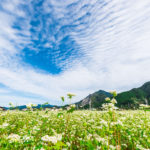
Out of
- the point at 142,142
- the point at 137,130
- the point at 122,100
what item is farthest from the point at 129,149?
the point at 122,100

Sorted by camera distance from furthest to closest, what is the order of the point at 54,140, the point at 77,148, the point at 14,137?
the point at 77,148, the point at 14,137, the point at 54,140

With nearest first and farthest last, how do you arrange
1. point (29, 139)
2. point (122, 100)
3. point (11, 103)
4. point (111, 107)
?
point (29, 139)
point (111, 107)
point (11, 103)
point (122, 100)

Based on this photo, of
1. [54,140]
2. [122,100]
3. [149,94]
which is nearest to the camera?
[54,140]

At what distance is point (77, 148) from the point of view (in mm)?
5410

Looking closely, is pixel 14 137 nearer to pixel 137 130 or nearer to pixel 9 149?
pixel 9 149

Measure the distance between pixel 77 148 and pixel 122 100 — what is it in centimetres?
19137

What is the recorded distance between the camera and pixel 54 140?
2.12m

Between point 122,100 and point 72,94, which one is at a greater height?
point 122,100

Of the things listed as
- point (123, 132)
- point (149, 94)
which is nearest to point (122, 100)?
point (149, 94)

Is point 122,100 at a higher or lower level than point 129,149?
higher

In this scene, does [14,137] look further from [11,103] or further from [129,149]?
[11,103]

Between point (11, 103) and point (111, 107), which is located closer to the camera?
point (111, 107)

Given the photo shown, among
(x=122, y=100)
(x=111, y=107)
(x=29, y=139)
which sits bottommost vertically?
(x=29, y=139)

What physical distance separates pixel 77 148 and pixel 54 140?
4.02 m
